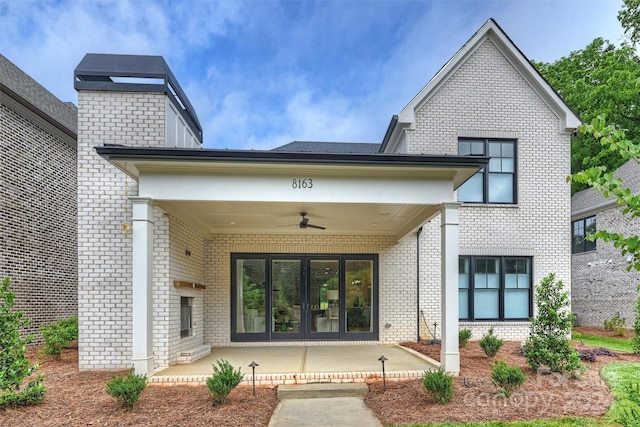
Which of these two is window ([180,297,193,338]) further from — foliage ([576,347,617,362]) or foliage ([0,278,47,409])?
foliage ([576,347,617,362])

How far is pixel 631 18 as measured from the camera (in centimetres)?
1958

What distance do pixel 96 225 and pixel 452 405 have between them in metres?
6.56

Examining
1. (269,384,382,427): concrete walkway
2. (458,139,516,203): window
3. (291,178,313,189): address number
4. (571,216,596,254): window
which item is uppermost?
(458,139,516,203): window

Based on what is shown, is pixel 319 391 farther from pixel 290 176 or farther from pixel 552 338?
pixel 552 338

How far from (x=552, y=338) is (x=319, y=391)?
3.96 meters

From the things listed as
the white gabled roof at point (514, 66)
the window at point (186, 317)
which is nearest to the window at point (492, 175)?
the white gabled roof at point (514, 66)

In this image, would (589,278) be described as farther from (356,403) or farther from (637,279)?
(356,403)

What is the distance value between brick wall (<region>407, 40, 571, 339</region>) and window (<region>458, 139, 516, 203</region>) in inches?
7.2

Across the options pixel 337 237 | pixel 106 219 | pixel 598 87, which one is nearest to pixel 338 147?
pixel 337 237

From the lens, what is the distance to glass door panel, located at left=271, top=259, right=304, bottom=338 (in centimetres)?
1002

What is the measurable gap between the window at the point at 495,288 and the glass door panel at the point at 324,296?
10.7 ft

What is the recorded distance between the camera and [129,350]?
23.0 feet

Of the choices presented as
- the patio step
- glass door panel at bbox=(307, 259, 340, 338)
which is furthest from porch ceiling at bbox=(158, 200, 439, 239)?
the patio step

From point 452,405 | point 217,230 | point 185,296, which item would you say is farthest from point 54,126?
point 452,405
